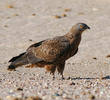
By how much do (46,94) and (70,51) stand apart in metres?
2.84

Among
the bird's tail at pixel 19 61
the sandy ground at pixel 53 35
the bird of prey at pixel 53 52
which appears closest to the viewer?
the sandy ground at pixel 53 35

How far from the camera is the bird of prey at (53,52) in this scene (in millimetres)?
Answer: 10633

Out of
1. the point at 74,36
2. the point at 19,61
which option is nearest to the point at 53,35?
the point at 19,61

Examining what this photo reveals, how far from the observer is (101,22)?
859 inches

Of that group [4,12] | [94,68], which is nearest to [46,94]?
[94,68]

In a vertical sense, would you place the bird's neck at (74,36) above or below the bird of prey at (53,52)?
above

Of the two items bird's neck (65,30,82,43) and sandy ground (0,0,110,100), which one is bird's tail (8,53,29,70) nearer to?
sandy ground (0,0,110,100)

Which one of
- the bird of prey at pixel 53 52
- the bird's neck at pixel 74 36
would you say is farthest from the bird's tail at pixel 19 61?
the bird's neck at pixel 74 36

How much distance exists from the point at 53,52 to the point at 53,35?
865cm

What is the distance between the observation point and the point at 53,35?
19344 mm

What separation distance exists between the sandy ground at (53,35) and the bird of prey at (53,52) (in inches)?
16.3

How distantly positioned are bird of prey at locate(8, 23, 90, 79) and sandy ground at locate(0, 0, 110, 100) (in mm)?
413

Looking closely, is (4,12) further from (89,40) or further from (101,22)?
(89,40)

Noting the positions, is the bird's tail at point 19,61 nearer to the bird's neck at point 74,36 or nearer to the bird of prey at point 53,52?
the bird of prey at point 53,52
